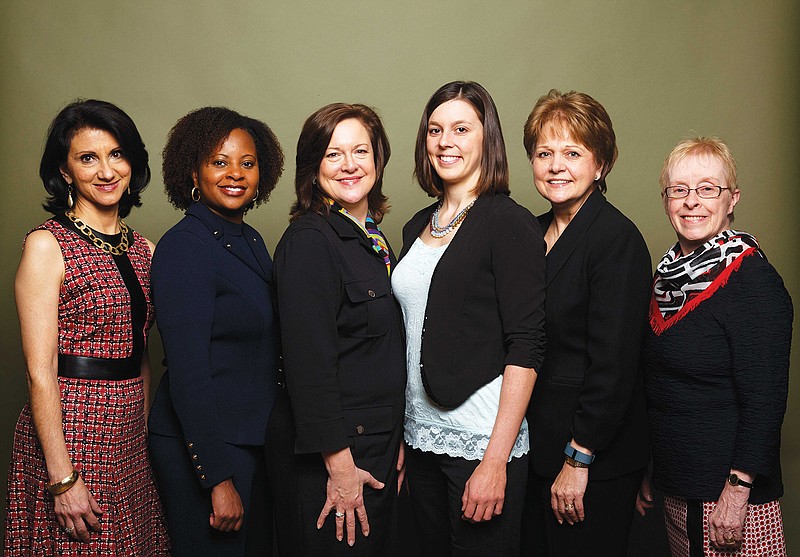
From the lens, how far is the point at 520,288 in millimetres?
2219

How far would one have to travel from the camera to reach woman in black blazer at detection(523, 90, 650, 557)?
227cm

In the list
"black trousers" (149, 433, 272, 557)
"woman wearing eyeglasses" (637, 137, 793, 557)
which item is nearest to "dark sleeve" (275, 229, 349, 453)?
"black trousers" (149, 433, 272, 557)

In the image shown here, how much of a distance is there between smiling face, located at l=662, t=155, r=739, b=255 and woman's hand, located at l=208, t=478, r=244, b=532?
159 cm

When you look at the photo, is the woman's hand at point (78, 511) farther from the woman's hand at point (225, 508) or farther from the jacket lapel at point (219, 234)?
the jacket lapel at point (219, 234)

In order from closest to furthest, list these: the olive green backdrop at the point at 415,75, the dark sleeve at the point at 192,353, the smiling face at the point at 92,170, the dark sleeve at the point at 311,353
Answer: the dark sleeve at the point at 311,353 → the dark sleeve at the point at 192,353 → the smiling face at the point at 92,170 → the olive green backdrop at the point at 415,75

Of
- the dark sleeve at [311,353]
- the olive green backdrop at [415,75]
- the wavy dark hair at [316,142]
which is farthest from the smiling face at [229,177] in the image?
the olive green backdrop at [415,75]

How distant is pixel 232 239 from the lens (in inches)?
99.4

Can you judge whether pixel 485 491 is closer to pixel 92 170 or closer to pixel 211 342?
pixel 211 342

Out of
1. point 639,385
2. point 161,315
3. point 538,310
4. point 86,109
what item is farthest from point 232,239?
point 639,385

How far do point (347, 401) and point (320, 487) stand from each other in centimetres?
26

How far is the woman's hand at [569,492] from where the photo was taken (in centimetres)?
231

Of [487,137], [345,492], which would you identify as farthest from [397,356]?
[487,137]

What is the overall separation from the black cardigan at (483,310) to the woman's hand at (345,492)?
1.00 ft

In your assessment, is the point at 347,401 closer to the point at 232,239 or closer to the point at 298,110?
the point at 232,239
